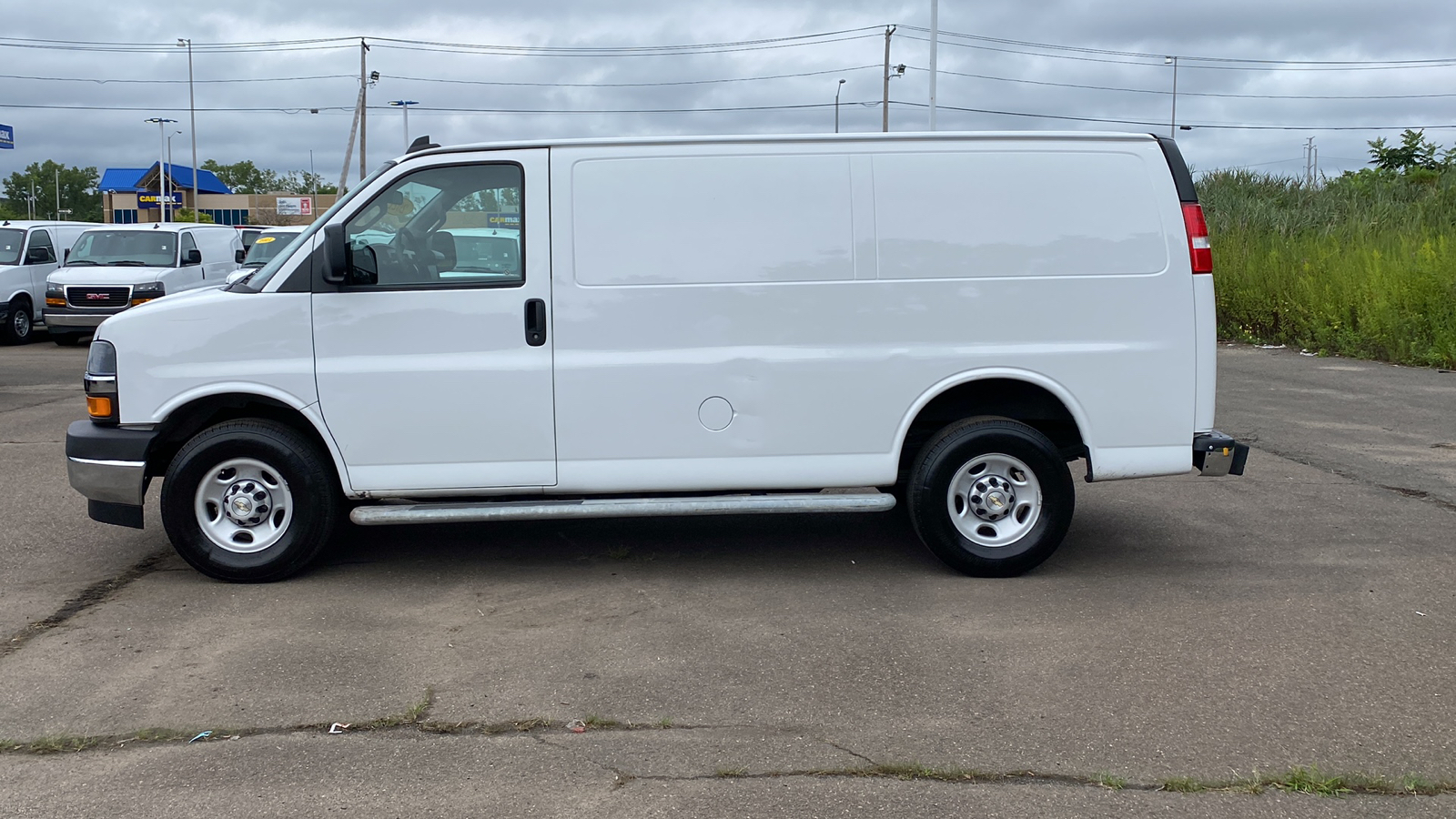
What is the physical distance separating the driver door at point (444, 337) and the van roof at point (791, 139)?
0.06 meters

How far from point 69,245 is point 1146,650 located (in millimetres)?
22367

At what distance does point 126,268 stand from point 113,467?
52.5 feet

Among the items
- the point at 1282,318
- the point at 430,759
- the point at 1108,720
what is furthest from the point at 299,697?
the point at 1282,318

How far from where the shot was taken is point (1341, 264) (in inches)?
705

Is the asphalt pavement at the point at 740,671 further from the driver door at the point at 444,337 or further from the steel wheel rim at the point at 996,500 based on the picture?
the driver door at the point at 444,337

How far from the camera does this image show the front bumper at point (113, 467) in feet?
19.6

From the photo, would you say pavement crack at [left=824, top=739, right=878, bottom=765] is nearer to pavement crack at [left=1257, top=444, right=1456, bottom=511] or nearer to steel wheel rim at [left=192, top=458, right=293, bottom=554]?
steel wheel rim at [left=192, top=458, right=293, bottom=554]

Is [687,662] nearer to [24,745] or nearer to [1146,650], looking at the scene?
[1146,650]

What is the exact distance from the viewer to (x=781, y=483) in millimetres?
6109

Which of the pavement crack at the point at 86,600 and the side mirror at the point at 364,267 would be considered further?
the side mirror at the point at 364,267

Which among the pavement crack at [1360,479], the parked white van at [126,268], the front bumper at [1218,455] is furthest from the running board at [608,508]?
the parked white van at [126,268]

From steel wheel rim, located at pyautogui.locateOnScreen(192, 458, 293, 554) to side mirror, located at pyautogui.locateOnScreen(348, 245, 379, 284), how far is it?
994mm

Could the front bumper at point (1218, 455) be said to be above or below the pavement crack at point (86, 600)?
above

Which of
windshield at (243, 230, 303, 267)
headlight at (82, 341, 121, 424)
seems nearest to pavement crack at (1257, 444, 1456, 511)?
headlight at (82, 341, 121, 424)
